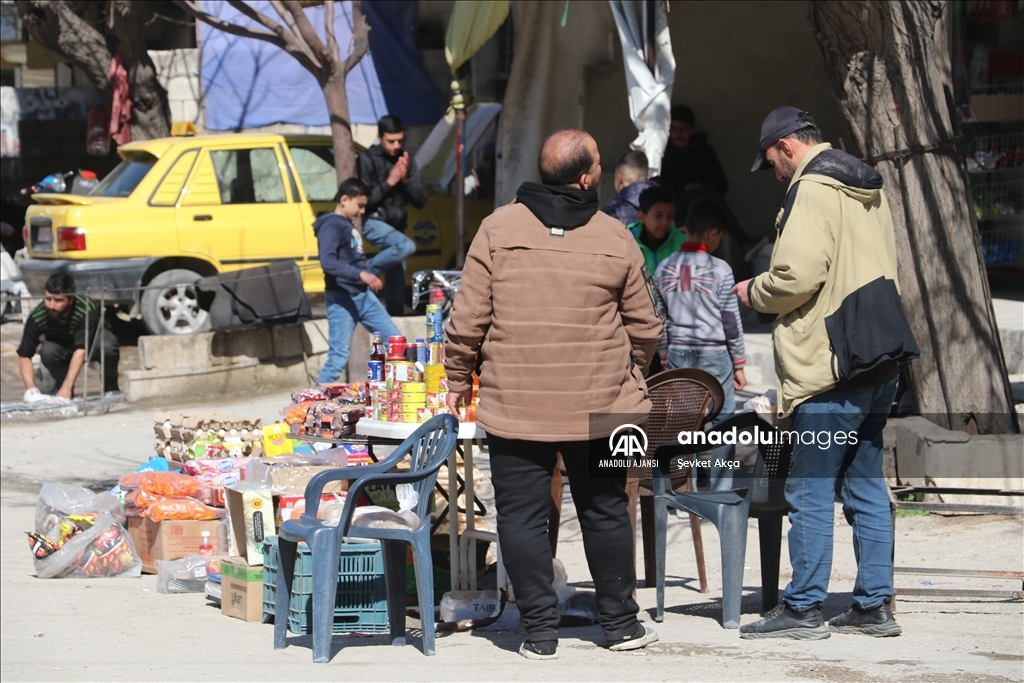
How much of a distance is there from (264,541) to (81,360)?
5.88 metres

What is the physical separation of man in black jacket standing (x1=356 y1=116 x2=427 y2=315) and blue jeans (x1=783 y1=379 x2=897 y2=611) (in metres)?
6.01

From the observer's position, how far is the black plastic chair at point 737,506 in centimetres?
485

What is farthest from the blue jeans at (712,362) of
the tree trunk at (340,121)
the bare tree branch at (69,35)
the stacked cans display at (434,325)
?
the bare tree branch at (69,35)

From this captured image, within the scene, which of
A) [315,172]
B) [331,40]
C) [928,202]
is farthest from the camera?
[315,172]

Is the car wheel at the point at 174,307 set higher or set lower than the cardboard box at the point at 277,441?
higher

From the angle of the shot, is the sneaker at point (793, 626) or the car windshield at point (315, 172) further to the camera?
the car windshield at point (315, 172)

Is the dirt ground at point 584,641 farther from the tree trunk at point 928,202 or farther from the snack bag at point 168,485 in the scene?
the tree trunk at point 928,202

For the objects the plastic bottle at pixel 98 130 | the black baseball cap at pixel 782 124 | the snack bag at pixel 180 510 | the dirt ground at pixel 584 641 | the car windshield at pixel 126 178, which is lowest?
the dirt ground at pixel 584 641

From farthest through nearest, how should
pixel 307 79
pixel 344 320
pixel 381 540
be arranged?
pixel 307 79, pixel 344 320, pixel 381 540

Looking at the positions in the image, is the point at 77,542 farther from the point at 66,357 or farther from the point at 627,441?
the point at 66,357

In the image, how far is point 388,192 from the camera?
10203 mm

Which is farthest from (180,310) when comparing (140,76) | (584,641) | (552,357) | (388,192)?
(552,357)

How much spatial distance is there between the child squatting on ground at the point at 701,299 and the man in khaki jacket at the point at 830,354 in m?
1.65

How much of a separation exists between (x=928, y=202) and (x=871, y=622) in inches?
110
